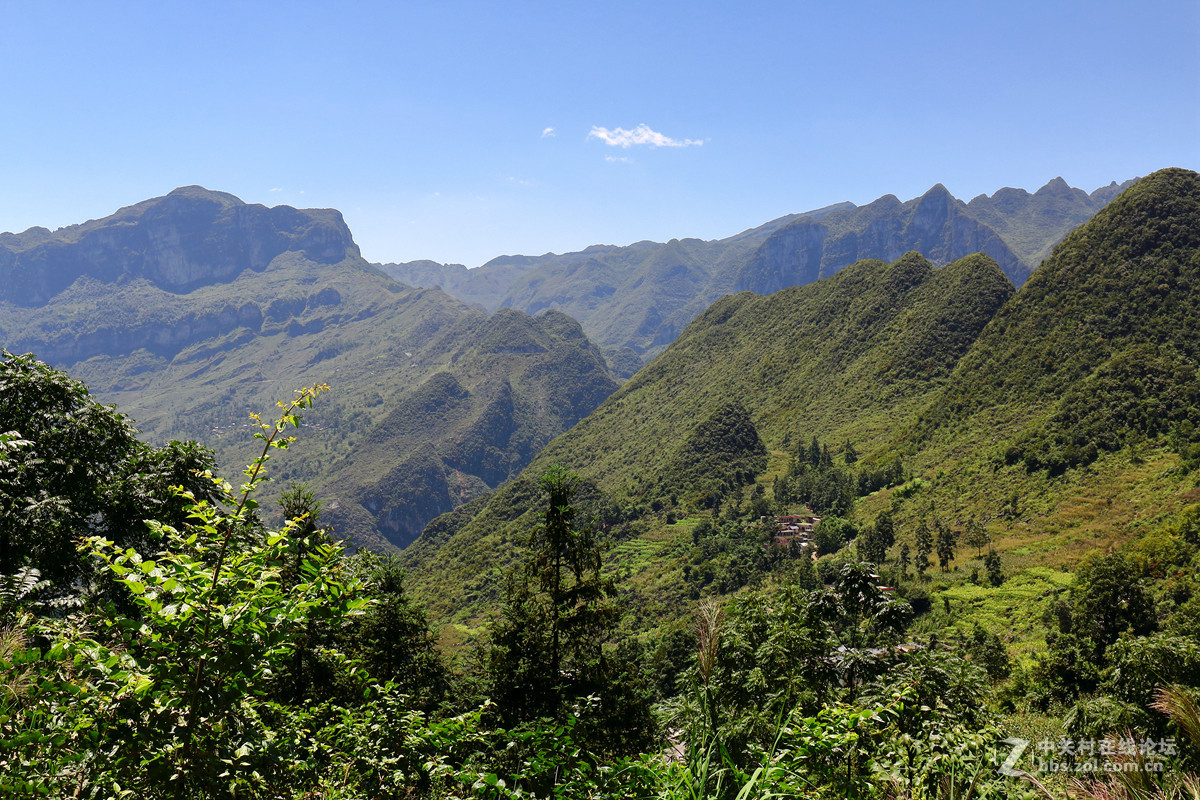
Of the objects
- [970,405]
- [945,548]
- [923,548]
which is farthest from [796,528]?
[970,405]

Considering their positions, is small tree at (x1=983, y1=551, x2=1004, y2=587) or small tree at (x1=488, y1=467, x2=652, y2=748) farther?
small tree at (x1=983, y1=551, x2=1004, y2=587)

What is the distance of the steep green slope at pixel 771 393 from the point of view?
113 m

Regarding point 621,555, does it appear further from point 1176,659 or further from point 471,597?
point 1176,659

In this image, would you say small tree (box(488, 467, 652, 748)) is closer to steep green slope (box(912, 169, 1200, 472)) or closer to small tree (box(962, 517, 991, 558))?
small tree (box(962, 517, 991, 558))

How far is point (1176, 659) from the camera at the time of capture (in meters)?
10.9

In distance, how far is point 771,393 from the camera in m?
142

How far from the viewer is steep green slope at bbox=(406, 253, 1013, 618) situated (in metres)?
113

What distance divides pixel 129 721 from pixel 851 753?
592cm

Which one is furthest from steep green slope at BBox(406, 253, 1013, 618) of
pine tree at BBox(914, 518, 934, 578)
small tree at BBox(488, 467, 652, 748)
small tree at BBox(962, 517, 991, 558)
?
small tree at BBox(488, 467, 652, 748)

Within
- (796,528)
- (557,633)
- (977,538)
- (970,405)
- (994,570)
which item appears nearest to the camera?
(557,633)

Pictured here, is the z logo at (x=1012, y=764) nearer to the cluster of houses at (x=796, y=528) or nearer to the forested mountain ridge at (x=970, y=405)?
the forested mountain ridge at (x=970, y=405)

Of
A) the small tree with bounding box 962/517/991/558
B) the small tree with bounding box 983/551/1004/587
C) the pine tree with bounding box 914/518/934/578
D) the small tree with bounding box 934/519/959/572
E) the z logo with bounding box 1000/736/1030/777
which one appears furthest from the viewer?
the pine tree with bounding box 914/518/934/578

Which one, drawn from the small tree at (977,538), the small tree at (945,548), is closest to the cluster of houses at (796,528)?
the small tree at (945,548)

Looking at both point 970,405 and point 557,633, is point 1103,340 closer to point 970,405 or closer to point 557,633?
point 970,405
